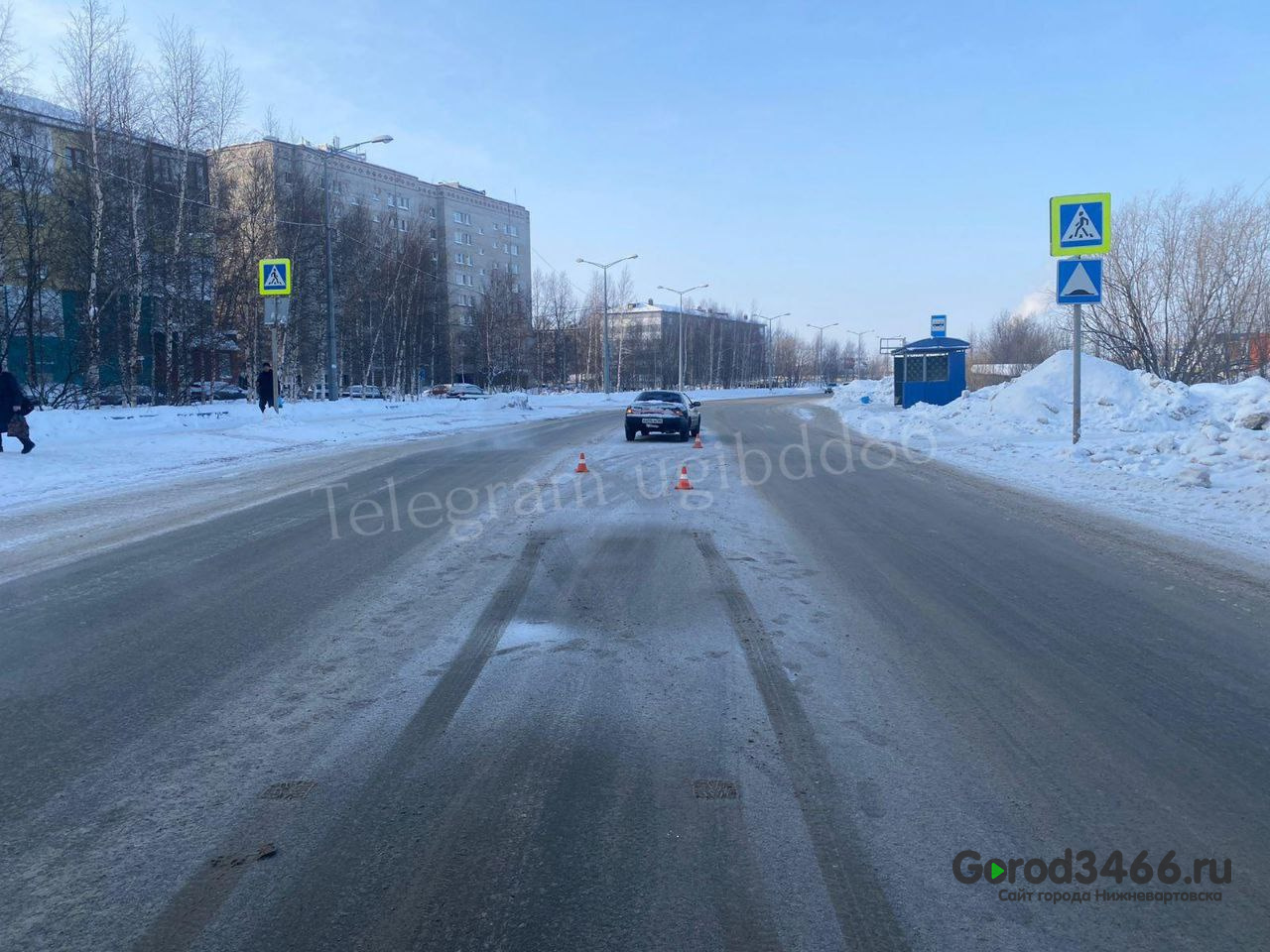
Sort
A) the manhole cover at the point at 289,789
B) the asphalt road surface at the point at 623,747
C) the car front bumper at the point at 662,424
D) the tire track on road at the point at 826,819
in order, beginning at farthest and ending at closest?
the car front bumper at the point at 662,424
the manhole cover at the point at 289,789
the asphalt road surface at the point at 623,747
the tire track on road at the point at 826,819

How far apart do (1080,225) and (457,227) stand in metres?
96.0

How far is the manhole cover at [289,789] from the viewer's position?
3.92m

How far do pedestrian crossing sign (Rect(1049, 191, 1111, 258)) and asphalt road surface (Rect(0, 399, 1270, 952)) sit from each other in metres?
9.25

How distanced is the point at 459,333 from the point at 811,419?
58.5 metres

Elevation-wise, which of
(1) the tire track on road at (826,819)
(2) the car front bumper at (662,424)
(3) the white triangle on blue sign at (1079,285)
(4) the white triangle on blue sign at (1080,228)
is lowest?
(1) the tire track on road at (826,819)

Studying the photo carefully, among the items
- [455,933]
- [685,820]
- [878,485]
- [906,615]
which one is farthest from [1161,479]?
[455,933]

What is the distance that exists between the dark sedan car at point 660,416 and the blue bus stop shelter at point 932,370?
1887cm

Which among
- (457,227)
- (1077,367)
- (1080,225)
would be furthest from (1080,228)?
(457,227)

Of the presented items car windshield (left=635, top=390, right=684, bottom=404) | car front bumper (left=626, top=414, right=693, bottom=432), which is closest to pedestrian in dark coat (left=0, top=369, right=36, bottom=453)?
car front bumper (left=626, top=414, right=693, bottom=432)

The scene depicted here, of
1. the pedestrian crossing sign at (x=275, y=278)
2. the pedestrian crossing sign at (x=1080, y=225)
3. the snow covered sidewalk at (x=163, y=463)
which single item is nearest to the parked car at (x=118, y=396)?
the snow covered sidewalk at (x=163, y=463)

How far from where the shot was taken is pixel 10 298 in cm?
3019

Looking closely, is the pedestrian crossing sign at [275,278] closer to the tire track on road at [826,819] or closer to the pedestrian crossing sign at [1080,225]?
the pedestrian crossing sign at [1080,225]

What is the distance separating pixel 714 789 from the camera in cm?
399

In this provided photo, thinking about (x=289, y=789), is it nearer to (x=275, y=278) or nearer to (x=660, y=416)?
(x=660, y=416)
